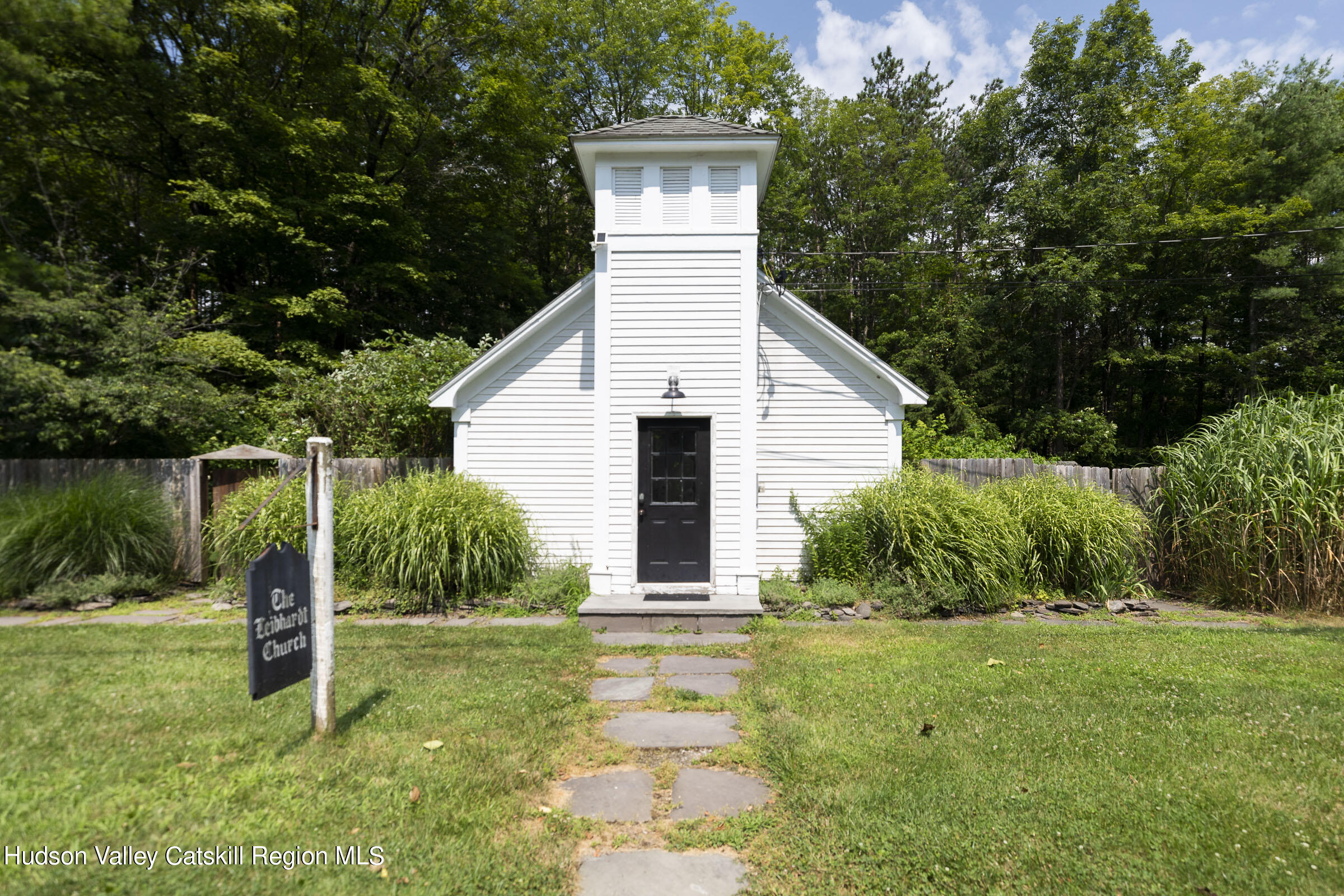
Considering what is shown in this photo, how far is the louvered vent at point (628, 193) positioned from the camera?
8.00m

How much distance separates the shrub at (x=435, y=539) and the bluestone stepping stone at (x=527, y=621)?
0.65 meters

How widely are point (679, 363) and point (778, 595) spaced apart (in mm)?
3136

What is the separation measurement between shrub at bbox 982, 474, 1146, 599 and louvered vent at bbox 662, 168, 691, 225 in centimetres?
531

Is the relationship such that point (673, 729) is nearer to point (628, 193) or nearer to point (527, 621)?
point (527, 621)

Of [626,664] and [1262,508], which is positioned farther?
[1262,508]

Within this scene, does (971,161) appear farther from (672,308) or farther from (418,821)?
(418,821)

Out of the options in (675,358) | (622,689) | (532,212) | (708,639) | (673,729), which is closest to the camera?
(673,729)

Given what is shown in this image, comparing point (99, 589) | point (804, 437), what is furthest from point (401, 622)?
point (804, 437)

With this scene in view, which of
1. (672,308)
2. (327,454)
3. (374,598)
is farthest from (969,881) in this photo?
(374,598)

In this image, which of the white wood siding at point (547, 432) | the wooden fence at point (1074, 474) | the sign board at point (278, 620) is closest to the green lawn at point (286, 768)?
the sign board at point (278, 620)

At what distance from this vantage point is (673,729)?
14.1 ft

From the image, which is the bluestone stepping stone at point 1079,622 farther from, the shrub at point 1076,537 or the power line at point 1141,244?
the power line at point 1141,244

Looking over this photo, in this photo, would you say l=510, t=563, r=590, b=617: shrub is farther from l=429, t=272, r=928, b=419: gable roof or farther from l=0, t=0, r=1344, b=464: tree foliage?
l=0, t=0, r=1344, b=464: tree foliage

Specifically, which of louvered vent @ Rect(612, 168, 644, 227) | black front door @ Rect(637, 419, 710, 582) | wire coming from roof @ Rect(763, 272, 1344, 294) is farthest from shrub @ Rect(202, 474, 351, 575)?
wire coming from roof @ Rect(763, 272, 1344, 294)
